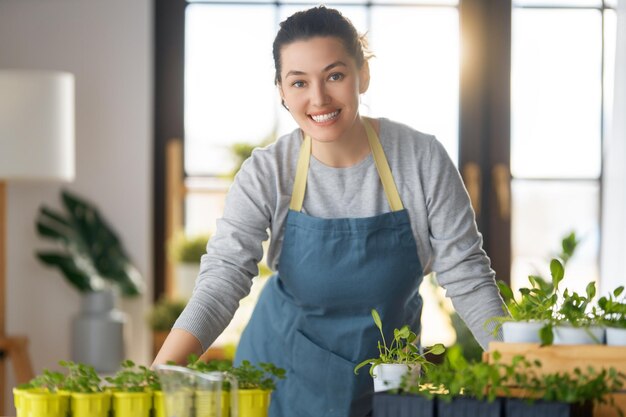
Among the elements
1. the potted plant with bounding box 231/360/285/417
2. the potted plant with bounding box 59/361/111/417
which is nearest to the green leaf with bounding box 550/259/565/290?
the potted plant with bounding box 231/360/285/417

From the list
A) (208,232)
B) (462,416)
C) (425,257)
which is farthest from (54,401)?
(208,232)

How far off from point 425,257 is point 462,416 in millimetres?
874

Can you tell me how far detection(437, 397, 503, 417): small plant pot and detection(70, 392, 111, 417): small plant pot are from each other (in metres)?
0.48

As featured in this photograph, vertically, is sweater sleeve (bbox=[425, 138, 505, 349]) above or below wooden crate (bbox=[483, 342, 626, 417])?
above

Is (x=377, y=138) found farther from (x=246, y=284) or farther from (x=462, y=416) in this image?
(x=462, y=416)

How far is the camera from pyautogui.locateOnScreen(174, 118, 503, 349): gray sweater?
6.49ft

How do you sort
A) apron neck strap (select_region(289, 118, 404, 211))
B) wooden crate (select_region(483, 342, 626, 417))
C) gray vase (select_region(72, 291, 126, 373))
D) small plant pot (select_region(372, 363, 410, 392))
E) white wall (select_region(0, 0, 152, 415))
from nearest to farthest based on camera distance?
wooden crate (select_region(483, 342, 626, 417)) → small plant pot (select_region(372, 363, 410, 392)) → apron neck strap (select_region(289, 118, 404, 211)) → gray vase (select_region(72, 291, 126, 373)) → white wall (select_region(0, 0, 152, 415))

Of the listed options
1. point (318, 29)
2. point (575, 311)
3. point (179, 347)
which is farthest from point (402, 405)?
point (318, 29)

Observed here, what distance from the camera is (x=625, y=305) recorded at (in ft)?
4.83

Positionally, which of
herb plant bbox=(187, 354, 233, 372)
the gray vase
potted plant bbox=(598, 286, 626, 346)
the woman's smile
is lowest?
the gray vase

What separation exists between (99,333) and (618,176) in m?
2.30

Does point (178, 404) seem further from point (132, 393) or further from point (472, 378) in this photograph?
point (472, 378)

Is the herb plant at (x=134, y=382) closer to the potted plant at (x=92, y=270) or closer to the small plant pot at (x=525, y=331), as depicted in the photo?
the small plant pot at (x=525, y=331)

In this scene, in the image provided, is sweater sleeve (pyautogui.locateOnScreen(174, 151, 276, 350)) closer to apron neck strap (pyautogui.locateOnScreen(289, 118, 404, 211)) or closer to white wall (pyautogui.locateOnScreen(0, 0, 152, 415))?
apron neck strap (pyautogui.locateOnScreen(289, 118, 404, 211))
